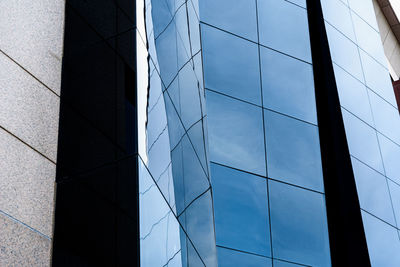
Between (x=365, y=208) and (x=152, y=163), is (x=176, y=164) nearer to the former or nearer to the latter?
(x=152, y=163)

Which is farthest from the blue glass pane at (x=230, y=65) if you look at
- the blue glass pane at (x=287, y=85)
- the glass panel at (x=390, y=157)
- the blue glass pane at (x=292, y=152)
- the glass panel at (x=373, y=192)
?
the glass panel at (x=390, y=157)

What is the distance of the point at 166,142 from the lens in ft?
30.9

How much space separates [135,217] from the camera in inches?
324

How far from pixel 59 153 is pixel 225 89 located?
12.7ft

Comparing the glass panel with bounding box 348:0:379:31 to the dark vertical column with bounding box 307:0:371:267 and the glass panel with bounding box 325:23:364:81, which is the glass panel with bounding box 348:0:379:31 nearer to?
the glass panel with bounding box 325:23:364:81

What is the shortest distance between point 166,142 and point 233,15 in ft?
15.3

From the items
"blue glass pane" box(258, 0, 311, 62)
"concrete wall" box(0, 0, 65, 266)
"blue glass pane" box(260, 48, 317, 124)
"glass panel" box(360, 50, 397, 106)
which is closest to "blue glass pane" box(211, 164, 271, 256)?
"blue glass pane" box(260, 48, 317, 124)

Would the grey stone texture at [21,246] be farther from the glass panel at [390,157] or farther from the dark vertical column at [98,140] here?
the glass panel at [390,157]

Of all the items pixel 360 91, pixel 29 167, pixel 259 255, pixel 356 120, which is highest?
pixel 360 91

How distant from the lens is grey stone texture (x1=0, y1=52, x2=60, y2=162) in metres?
8.27

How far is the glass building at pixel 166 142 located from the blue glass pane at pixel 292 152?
1.6 inches

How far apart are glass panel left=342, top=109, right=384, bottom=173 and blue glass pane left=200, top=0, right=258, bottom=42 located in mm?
5123

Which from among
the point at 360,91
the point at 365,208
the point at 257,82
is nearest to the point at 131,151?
the point at 257,82

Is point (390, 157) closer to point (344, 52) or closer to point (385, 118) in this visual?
point (385, 118)
